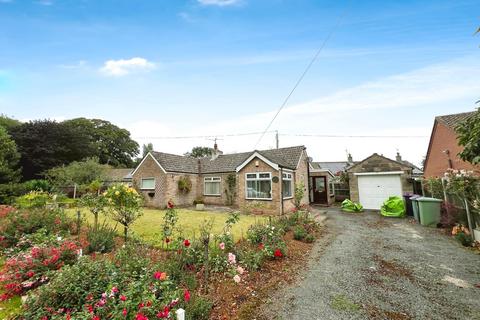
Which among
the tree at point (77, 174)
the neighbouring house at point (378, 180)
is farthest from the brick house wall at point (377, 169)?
the tree at point (77, 174)

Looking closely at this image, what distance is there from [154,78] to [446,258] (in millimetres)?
13964

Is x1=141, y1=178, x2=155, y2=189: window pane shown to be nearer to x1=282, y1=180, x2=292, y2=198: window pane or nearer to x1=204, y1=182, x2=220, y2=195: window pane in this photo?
x1=204, y1=182, x2=220, y2=195: window pane

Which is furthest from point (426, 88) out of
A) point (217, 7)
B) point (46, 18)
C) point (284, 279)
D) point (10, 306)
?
point (46, 18)

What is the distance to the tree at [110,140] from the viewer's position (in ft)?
145

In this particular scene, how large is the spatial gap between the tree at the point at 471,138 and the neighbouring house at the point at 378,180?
39.9 ft

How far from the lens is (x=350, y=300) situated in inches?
156

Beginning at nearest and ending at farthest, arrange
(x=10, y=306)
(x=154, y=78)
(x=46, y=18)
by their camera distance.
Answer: (x=10, y=306) < (x=46, y=18) < (x=154, y=78)

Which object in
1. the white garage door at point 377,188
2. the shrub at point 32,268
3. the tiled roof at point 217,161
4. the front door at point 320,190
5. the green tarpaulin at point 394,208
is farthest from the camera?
the front door at point 320,190

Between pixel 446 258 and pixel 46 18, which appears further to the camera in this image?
pixel 46 18

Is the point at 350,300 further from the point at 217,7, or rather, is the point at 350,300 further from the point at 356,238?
the point at 217,7

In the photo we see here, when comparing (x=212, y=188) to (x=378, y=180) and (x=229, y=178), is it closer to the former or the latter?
(x=229, y=178)

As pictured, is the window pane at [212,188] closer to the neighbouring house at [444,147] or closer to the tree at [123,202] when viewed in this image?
the tree at [123,202]

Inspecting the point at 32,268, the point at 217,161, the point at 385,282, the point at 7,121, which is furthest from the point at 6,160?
the point at 7,121

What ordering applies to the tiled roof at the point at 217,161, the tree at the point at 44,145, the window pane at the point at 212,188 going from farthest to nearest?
the tree at the point at 44,145 → the window pane at the point at 212,188 → the tiled roof at the point at 217,161
